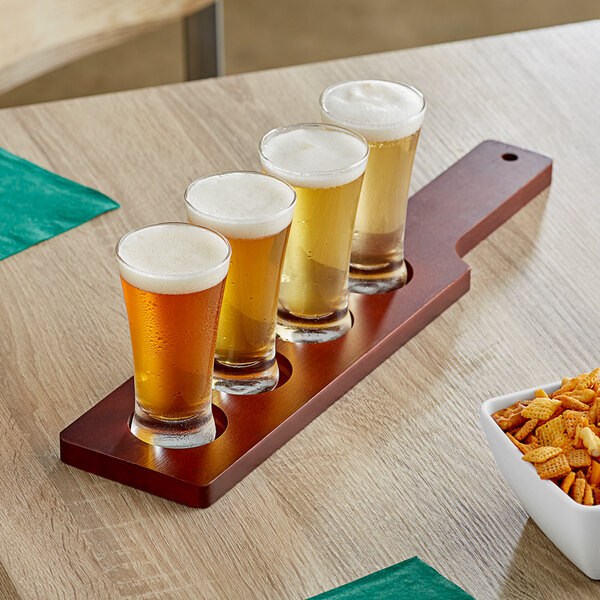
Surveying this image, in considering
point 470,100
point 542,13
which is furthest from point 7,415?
point 542,13

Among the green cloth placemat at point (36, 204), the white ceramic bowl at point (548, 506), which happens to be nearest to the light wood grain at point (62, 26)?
the green cloth placemat at point (36, 204)

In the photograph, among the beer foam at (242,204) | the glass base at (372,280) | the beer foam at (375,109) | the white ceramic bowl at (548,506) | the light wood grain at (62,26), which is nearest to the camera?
the white ceramic bowl at (548,506)

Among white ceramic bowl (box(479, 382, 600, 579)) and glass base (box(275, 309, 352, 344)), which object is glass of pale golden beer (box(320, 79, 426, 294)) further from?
white ceramic bowl (box(479, 382, 600, 579))

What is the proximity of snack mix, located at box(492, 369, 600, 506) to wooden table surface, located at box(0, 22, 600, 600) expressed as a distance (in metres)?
0.08

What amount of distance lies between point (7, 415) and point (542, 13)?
12.3ft

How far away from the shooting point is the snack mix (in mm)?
755

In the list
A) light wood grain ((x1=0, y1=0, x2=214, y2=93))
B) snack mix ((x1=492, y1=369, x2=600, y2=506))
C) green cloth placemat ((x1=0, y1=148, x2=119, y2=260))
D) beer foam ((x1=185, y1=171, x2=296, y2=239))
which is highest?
beer foam ((x1=185, y1=171, x2=296, y2=239))

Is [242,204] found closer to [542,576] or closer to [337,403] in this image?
[337,403]

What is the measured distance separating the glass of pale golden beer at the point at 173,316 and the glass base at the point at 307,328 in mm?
167

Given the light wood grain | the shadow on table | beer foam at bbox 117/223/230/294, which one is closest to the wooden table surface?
the shadow on table

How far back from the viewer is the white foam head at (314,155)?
3.00 ft

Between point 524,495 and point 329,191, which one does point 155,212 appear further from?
point 524,495

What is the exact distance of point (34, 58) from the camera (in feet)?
7.84

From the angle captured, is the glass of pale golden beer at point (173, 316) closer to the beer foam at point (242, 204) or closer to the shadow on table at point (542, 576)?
the beer foam at point (242, 204)
